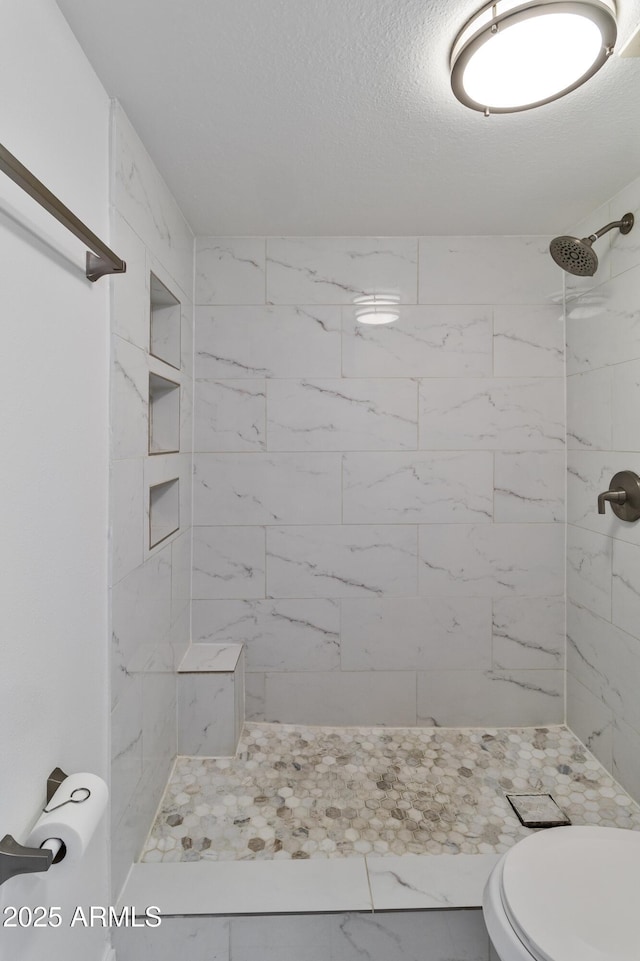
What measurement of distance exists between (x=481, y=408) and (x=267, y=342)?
0.96m

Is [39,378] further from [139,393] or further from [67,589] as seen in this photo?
[139,393]

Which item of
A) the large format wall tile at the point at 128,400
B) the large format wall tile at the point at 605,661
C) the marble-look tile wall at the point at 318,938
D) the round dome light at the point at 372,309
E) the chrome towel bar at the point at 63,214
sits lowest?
the marble-look tile wall at the point at 318,938

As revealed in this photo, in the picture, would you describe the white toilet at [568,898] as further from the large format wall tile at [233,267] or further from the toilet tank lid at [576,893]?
the large format wall tile at [233,267]

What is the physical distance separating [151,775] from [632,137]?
2.44 meters

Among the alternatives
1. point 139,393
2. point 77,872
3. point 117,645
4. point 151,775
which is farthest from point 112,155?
point 151,775

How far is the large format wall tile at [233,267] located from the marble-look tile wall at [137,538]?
231 millimetres

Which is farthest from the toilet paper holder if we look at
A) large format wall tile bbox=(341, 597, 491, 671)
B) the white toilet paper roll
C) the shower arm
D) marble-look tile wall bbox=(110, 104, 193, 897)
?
the shower arm

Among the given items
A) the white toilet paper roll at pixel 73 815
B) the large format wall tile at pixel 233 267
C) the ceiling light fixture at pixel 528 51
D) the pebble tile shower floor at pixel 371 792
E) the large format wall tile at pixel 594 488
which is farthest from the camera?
the large format wall tile at pixel 233 267

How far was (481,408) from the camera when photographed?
7.50ft

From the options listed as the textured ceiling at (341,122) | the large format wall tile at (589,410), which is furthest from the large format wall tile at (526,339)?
the textured ceiling at (341,122)

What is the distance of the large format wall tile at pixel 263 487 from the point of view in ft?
7.52

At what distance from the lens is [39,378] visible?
1.00m

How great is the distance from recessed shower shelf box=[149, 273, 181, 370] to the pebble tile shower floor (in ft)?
5.09

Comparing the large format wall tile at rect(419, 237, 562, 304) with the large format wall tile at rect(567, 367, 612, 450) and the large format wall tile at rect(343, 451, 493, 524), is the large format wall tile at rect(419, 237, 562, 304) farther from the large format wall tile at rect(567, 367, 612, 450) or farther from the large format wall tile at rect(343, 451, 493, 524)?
the large format wall tile at rect(343, 451, 493, 524)
